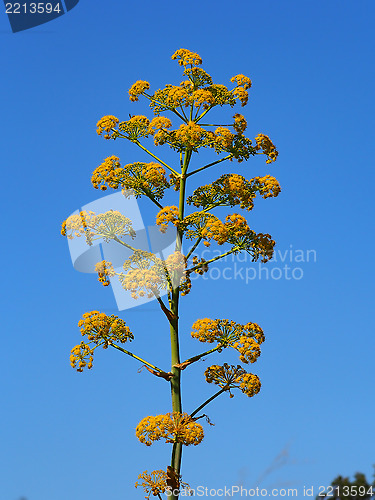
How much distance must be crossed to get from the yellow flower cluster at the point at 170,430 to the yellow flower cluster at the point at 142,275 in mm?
2027

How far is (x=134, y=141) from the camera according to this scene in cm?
1192

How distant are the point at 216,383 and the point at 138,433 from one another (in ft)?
5.12

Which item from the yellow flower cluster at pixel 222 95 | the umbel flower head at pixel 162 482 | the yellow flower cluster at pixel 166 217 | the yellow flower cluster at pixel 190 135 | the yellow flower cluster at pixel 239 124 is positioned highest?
the yellow flower cluster at pixel 222 95

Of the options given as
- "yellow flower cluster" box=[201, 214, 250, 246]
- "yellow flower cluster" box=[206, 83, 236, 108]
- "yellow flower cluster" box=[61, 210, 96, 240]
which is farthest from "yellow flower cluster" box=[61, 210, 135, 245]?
"yellow flower cluster" box=[206, 83, 236, 108]

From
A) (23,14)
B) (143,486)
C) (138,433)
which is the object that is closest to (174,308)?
(138,433)

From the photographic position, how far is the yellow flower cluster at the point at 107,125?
11.8m

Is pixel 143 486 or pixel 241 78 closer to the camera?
pixel 143 486

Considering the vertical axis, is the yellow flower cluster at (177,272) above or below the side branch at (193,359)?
above

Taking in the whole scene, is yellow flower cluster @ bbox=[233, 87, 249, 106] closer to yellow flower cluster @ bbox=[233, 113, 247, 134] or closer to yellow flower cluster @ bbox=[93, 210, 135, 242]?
yellow flower cluster @ bbox=[233, 113, 247, 134]

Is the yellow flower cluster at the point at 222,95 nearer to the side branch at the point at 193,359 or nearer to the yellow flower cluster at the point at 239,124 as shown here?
the yellow flower cluster at the point at 239,124

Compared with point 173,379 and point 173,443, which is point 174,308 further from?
point 173,443

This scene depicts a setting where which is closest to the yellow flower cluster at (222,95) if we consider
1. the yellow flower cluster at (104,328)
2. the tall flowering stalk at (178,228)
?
the tall flowering stalk at (178,228)

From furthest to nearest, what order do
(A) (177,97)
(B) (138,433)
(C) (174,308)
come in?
(A) (177,97) → (C) (174,308) → (B) (138,433)

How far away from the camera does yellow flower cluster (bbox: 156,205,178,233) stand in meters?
11.0
